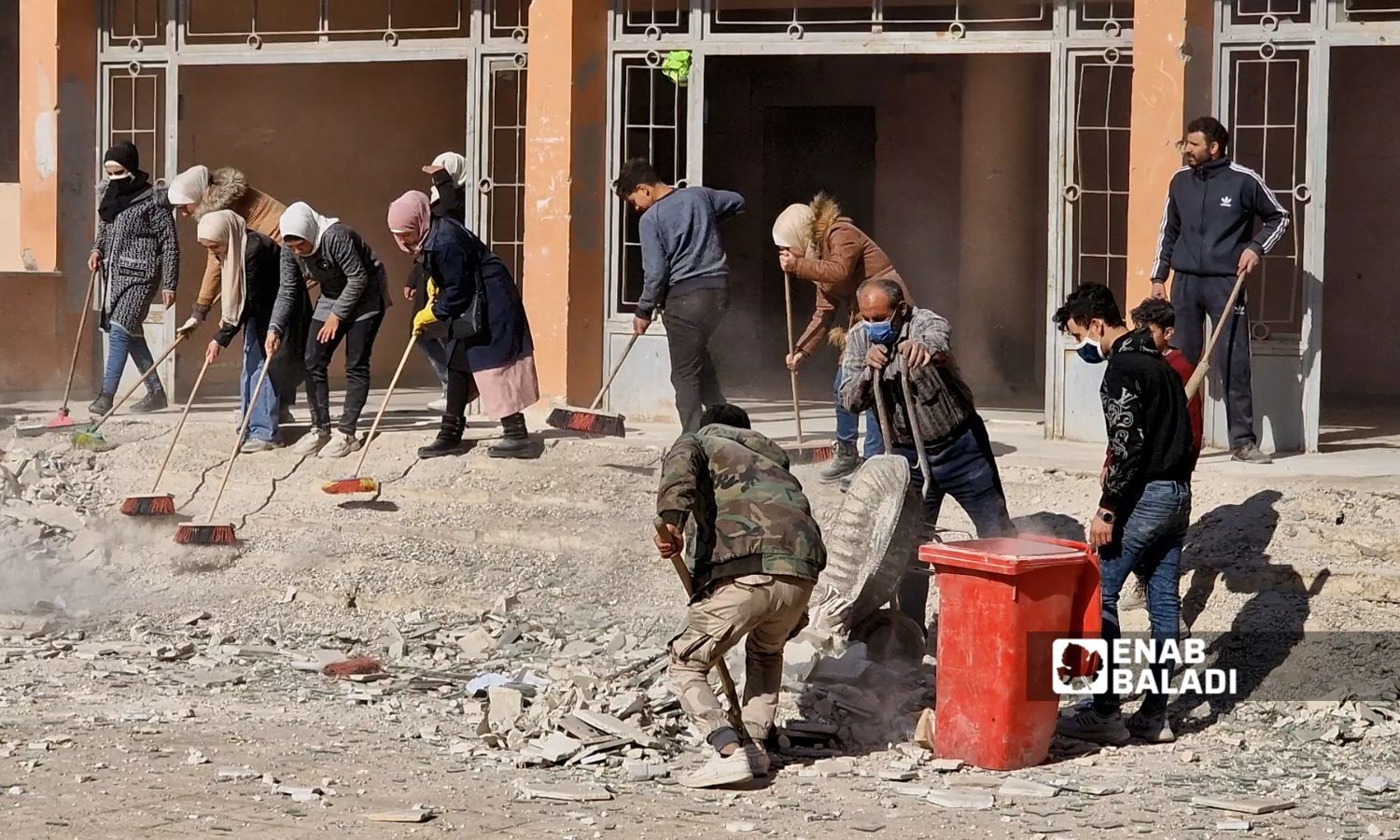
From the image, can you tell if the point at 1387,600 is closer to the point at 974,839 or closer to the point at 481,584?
the point at 974,839

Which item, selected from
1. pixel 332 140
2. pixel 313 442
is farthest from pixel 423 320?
pixel 332 140

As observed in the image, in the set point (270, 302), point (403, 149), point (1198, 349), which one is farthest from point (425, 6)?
point (1198, 349)

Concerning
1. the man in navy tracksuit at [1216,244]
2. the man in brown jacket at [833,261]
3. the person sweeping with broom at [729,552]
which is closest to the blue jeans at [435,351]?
the man in brown jacket at [833,261]

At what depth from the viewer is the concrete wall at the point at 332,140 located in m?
14.5

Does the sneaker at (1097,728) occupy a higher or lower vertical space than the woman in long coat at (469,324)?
lower

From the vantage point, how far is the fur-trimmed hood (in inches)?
445

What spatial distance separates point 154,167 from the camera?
45.6 ft

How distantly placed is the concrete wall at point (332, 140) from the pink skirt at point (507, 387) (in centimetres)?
428

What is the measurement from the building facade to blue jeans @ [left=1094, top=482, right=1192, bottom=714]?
3545 millimetres

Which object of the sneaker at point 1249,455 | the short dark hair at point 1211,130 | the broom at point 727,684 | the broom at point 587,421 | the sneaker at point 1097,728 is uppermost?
the short dark hair at point 1211,130

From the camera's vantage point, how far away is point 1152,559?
299 inches

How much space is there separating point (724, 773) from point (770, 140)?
389 inches

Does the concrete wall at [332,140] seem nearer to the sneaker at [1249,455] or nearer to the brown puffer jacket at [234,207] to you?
the brown puffer jacket at [234,207]

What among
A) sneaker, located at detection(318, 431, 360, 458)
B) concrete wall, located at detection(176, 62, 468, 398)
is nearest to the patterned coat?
concrete wall, located at detection(176, 62, 468, 398)
